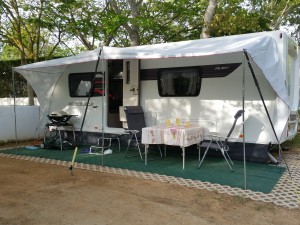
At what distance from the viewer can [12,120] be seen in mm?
8062

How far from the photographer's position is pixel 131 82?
21.9 ft

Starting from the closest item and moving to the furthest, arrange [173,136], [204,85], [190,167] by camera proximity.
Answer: [173,136] → [190,167] → [204,85]

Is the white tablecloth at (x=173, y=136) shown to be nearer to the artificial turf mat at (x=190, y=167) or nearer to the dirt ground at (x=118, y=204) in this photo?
the artificial turf mat at (x=190, y=167)

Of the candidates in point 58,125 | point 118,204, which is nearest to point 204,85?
point 118,204

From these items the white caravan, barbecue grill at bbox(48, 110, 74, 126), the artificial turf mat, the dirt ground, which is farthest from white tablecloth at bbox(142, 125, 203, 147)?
barbecue grill at bbox(48, 110, 74, 126)

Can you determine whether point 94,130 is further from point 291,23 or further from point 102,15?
point 291,23

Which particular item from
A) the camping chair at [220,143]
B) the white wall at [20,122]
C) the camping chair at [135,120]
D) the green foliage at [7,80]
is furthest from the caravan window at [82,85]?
the green foliage at [7,80]

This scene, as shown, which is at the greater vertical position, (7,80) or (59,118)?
(7,80)

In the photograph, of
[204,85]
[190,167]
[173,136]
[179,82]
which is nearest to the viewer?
[173,136]

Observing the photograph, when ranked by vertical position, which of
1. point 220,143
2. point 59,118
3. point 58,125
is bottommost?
point 220,143

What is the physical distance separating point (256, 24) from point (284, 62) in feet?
16.2

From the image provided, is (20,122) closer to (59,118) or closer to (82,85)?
(59,118)

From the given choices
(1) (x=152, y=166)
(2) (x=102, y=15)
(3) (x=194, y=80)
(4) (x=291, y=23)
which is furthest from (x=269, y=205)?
(4) (x=291, y=23)

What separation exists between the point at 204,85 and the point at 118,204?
121 inches
